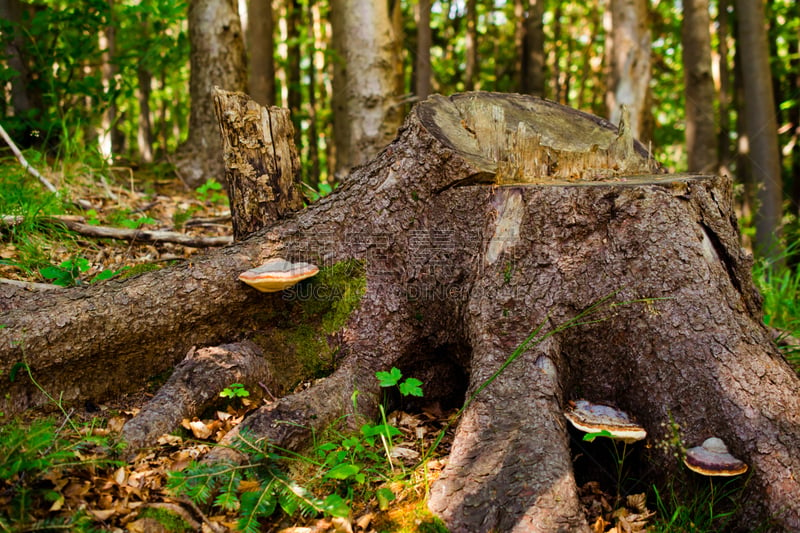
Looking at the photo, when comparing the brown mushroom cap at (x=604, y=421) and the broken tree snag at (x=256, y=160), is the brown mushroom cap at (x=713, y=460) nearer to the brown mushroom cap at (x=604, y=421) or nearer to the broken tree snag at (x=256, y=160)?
the brown mushroom cap at (x=604, y=421)

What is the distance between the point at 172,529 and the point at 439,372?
1806mm

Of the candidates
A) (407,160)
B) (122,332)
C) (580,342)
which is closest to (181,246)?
(122,332)

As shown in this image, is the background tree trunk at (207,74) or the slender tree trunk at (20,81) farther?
the background tree trunk at (207,74)

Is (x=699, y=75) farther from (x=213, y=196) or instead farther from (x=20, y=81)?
(x=20, y=81)

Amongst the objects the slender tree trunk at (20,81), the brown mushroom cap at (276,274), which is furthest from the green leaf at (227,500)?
the slender tree trunk at (20,81)

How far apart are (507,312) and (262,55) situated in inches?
308

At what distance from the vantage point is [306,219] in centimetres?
337

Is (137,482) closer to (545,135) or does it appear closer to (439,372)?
(439,372)

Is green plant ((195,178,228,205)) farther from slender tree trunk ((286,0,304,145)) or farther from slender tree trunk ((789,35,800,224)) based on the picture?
slender tree trunk ((789,35,800,224))

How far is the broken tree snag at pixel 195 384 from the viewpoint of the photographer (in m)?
2.64

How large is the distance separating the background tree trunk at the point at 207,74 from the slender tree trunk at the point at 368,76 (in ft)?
5.33

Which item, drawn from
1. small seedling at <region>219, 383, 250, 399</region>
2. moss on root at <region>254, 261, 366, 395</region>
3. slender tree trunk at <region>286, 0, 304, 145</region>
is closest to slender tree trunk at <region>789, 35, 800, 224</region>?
slender tree trunk at <region>286, 0, 304, 145</region>

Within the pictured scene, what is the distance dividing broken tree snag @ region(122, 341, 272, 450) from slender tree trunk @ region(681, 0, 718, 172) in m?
8.34

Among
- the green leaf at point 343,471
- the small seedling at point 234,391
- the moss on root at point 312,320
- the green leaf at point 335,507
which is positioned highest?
the moss on root at point 312,320
